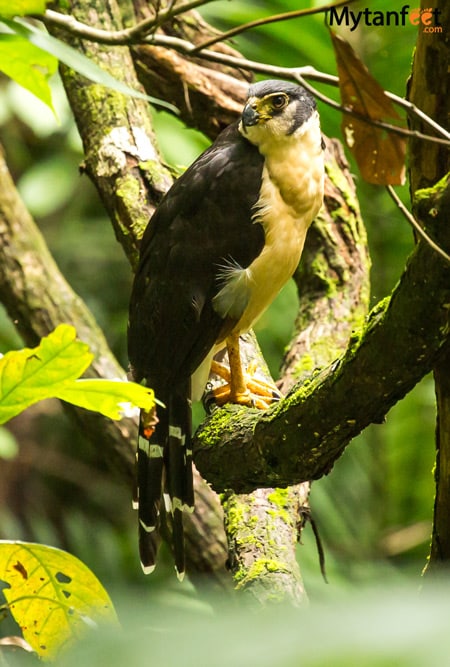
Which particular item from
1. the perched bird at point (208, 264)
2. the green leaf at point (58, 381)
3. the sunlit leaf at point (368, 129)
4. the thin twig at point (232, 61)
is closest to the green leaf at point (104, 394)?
the green leaf at point (58, 381)

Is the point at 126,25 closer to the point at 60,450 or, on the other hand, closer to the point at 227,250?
the point at 227,250

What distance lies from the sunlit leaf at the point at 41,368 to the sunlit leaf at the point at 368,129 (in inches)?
27.5

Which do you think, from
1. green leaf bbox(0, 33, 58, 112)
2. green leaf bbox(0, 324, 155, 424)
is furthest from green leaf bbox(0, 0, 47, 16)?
green leaf bbox(0, 324, 155, 424)

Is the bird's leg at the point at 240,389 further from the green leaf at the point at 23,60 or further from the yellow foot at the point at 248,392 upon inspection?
the green leaf at the point at 23,60

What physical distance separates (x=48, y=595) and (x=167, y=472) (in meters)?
0.95

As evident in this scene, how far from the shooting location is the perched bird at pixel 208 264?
2219 millimetres

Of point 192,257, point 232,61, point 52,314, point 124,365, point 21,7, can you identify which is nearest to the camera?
point 21,7

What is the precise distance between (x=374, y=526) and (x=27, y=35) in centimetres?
353

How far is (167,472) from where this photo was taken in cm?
229

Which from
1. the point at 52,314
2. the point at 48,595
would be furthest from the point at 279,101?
the point at 48,595

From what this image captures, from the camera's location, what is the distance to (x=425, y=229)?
1.14 m

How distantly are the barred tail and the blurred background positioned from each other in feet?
3.14

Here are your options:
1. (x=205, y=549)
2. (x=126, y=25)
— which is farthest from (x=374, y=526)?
(x=126, y=25)

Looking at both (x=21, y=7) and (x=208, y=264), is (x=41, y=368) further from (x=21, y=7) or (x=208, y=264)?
(x=208, y=264)
